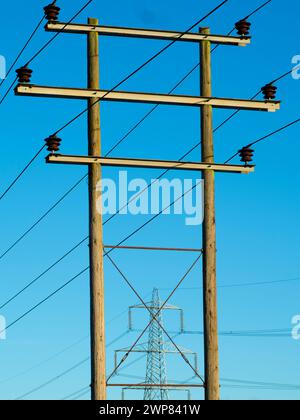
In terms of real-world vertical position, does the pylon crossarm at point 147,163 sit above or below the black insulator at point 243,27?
below

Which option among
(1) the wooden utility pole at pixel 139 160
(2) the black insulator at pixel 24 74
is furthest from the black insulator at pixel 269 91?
(2) the black insulator at pixel 24 74

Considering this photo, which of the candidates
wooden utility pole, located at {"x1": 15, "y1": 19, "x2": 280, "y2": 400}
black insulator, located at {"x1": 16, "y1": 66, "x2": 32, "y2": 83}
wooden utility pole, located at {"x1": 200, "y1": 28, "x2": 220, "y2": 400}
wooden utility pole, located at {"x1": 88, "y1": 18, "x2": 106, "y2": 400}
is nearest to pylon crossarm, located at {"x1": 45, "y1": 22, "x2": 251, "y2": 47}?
wooden utility pole, located at {"x1": 15, "y1": 19, "x2": 280, "y2": 400}

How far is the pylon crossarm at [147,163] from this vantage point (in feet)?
112

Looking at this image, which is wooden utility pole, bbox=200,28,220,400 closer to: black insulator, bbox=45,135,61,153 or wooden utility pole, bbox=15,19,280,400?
wooden utility pole, bbox=15,19,280,400

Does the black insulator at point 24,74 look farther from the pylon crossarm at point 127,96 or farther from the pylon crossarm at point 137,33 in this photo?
the pylon crossarm at point 137,33

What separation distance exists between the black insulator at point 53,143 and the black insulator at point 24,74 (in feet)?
4.20

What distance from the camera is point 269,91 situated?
35344 millimetres

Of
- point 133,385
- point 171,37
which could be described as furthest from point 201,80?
point 133,385

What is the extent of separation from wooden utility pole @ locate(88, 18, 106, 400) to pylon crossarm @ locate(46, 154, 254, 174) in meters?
0.19
